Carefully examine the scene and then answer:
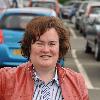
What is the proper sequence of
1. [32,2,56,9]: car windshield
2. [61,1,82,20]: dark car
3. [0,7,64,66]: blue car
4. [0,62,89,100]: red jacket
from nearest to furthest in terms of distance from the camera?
[0,62,89,100]: red jacket
[0,7,64,66]: blue car
[32,2,56,9]: car windshield
[61,1,82,20]: dark car

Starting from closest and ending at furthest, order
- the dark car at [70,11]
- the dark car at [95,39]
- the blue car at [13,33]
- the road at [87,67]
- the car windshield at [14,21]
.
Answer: the blue car at [13,33] → the road at [87,67] → the car windshield at [14,21] → the dark car at [95,39] → the dark car at [70,11]

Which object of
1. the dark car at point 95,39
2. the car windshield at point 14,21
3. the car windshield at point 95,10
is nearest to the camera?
the car windshield at point 14,21

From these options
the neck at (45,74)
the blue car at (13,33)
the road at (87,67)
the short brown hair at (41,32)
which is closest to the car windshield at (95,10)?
the road at (87,67)

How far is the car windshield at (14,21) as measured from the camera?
11.2m

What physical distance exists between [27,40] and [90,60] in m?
12.9

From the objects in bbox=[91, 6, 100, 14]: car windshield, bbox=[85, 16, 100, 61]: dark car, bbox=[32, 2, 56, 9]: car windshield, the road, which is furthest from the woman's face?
bbox=[32, 2, 56, 9]: car windshield

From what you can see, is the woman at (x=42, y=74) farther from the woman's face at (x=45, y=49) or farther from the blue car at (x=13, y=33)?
the blue car at (x=13, y=33)

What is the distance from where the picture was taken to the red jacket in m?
3.18

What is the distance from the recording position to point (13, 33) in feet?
34.8

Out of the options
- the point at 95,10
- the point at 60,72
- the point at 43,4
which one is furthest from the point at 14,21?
the point at 43,4

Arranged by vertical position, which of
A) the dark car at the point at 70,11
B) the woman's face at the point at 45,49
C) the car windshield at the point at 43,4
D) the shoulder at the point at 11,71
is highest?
the woman's face at the point at 45,49

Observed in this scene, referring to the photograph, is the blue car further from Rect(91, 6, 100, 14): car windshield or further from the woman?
Rect(91, 6, 100, 14): car windshield

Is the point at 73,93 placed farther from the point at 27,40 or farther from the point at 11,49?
the point at 11,49

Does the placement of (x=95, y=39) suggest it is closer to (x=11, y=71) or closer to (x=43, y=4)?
(x=11, y=71)
